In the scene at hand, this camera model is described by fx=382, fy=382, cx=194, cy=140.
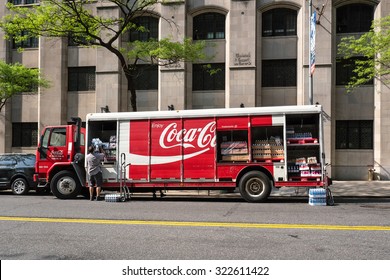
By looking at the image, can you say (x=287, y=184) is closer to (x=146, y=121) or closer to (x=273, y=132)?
(x=273, y=132)

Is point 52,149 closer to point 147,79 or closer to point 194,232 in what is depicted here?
point 194,232

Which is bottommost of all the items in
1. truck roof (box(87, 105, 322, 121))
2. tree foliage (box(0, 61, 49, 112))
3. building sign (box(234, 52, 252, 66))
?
truck roof (box(87, 105, 322, 121))

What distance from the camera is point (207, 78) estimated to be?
77.1 feet

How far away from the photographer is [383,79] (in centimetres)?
2103

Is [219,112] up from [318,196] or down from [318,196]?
up

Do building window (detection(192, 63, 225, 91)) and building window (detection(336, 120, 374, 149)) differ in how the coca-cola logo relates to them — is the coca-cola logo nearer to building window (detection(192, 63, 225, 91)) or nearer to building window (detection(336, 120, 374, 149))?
building window (detection(192, 63, 225, 91))

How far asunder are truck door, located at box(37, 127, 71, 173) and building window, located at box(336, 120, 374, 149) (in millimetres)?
15440

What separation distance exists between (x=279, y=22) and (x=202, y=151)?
1332 cm

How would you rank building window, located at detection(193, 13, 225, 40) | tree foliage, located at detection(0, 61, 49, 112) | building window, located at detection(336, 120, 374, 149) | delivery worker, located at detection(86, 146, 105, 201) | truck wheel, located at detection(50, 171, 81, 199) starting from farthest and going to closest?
building window, located at detection(193, 13, 225, 40)
building window, located at detection(336, 120, 374, 149)
tree foliage, located at detection(0, 61, 49, 112)
truck wheel, located at detection(50, 171, 81, 199)
delivery worker, located at detection(86, 146, 105, 201)

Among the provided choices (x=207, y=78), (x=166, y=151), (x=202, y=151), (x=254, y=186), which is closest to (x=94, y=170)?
(x=166, y=151)

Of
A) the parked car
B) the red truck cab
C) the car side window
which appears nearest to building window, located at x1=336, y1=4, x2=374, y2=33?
the red truck cab

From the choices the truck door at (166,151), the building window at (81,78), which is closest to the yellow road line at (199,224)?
the truck door at (166,151)

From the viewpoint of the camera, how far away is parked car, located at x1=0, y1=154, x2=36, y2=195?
51.4ft

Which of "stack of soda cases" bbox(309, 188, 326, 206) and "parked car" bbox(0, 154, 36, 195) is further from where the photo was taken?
"parked car" bbox(0, 154, 36, 195)
